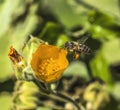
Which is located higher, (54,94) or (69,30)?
(69,30)

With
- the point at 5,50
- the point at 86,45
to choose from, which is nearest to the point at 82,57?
the point at 86,45

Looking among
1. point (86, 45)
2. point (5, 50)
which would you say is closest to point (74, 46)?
→ point (86, 45)

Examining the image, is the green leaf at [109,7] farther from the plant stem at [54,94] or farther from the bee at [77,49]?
the plant stem at [54,94]

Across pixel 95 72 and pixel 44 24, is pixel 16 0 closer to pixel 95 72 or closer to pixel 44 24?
pixel 44 24

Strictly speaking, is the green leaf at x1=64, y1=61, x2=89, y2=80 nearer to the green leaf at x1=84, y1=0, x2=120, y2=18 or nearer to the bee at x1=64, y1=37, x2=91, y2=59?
the bee at x1=64, y1=37, x2=91, y2=59

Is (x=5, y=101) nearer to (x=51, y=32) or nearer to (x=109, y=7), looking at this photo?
(x=51, y=32)

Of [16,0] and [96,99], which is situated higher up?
[16,0]

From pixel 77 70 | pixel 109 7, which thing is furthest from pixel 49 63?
pixel 109 7

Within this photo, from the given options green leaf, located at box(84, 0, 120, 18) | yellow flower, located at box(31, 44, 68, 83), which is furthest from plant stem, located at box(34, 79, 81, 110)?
green leaf, located at box(84, 0, 120, 18)
